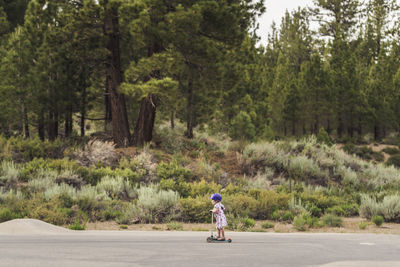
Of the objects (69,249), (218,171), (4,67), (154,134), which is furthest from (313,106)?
(69,249)

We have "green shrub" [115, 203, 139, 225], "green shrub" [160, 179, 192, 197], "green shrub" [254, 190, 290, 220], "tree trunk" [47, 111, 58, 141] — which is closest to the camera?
"green shrub" [115, 203, 139, 225]

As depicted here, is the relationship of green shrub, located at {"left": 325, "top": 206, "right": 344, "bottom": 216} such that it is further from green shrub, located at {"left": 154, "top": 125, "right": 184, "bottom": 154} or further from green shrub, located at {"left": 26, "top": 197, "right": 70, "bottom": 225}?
green shrub, located at {"left": 154, "top": 125, "right": 184, "bottom": 154}

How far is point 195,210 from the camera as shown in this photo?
9.66 metres

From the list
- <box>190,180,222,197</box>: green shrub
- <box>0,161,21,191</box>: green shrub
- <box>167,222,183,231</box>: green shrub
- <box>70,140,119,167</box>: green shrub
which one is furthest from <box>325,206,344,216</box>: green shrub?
<box>0,161,21,191</box>: green shrub

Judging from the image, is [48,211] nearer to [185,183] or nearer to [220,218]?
[220,218]

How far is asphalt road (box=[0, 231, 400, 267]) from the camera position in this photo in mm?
5301

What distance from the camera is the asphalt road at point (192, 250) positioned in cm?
530

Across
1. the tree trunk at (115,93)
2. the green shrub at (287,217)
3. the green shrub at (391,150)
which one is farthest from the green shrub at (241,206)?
the green shrub at (391,150)

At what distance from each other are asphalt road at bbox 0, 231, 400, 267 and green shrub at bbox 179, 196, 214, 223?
2.12m

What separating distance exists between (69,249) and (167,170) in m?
8.35

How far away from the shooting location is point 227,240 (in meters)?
6.62

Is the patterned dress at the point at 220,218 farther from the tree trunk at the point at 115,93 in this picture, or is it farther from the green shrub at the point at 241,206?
the tree trunk at the point at 115,93

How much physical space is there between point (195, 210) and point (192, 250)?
12.2ft

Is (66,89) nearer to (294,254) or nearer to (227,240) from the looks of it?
(227,240)
